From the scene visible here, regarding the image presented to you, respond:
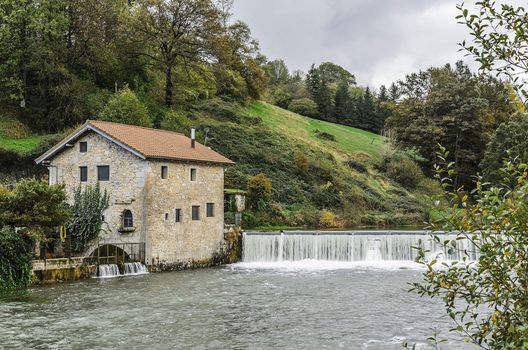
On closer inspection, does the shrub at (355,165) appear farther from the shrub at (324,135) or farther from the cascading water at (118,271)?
the cascading water at (118,271)

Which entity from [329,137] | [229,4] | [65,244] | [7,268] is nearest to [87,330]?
[7,268]

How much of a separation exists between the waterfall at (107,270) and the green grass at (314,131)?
42786mm

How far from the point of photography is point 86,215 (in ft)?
99.6

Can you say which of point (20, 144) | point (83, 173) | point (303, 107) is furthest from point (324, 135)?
point (83, 173)

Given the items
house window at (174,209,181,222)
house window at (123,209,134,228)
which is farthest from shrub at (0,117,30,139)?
house window at (174,209,181,222)

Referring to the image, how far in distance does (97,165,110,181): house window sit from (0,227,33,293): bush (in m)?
6.59

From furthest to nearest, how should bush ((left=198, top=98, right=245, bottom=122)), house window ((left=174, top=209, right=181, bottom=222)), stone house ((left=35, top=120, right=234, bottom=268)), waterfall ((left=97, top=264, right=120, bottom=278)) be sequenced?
bush ((left=198, top=98, right=245, bottom=122)), house window ((left=174, top=209, right=181, bottom=222)), stone house ((left=35, top=120, right=234, bottom=268)), waterfall ((left=97, top=264, right=120, bottom=278))

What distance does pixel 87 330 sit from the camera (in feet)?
58.6

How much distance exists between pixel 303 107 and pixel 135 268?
6647 centimetres

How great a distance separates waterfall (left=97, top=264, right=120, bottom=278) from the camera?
28.4m

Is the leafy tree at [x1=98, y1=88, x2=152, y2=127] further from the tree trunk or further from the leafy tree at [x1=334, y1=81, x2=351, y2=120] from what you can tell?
the leafy tree at [x1=334, y1=81, x2=351, y2=120]

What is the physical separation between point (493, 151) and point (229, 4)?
47923 millimetres

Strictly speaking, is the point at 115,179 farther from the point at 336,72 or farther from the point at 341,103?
the point at 336,72

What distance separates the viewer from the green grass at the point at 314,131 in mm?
72312
